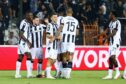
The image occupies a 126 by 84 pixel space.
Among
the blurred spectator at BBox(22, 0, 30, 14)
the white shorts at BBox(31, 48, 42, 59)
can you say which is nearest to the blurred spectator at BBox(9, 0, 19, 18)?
the blurred spectator at BBox(22, 0, 30, 14)

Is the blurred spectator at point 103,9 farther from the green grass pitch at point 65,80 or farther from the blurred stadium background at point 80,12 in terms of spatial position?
the green grass pitch at point 65,80

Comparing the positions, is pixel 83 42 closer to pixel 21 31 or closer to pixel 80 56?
pixel 80 56

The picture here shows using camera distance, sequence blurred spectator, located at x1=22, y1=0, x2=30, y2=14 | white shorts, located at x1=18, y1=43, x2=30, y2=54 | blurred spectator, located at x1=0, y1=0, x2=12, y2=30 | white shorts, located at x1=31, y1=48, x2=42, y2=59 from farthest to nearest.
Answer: blurred spectator, located at x1=22, y1=0, x2=30, y2=14, blurred spectator, located at x1=0, y1=0, x2=12, y2=30, white shorts, located at x1=31, y1=48, x2=42, y2=59, white shorts, located at x1=18, y1=43, x2=30, y2=54

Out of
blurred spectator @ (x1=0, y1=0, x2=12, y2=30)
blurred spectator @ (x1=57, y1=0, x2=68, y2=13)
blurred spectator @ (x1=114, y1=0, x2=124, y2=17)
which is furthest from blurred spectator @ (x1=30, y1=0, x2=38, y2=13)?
blurred spectator @ (x1=114, y1=0, x2=124, y2=17)

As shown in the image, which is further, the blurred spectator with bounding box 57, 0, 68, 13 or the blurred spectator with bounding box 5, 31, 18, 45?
the blurred spectator with bounding box 57, 0, 68, 13

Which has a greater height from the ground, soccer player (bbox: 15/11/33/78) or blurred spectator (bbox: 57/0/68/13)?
blurred spectator (bbox: 57/0/68/13)

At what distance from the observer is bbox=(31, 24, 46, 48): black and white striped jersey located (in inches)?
741

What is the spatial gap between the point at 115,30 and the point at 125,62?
4.17m

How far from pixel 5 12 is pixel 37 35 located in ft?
19.0

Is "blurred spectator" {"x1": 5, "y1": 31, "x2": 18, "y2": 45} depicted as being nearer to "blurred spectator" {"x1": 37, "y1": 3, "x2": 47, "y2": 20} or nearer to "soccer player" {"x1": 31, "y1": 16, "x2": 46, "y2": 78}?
"blurred spectator" {"x1": 37, "y1": 3, "x2": 47, "y2": 20}

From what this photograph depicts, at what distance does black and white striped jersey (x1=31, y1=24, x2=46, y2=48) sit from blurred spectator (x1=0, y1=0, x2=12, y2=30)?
5172 millimetres

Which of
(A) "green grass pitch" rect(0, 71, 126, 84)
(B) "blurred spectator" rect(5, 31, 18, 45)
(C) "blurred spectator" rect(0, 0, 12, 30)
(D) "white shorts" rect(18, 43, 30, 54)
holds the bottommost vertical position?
(A) "green grass pitch" rect(0, 71, 126, 84)

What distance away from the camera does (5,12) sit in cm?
2438

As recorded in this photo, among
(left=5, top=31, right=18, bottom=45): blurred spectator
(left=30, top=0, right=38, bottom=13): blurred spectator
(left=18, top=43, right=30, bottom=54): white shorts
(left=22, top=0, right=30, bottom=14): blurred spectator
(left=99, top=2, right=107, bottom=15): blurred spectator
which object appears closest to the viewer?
(left=18, top=43, right=30, bottom=54): white shorts
